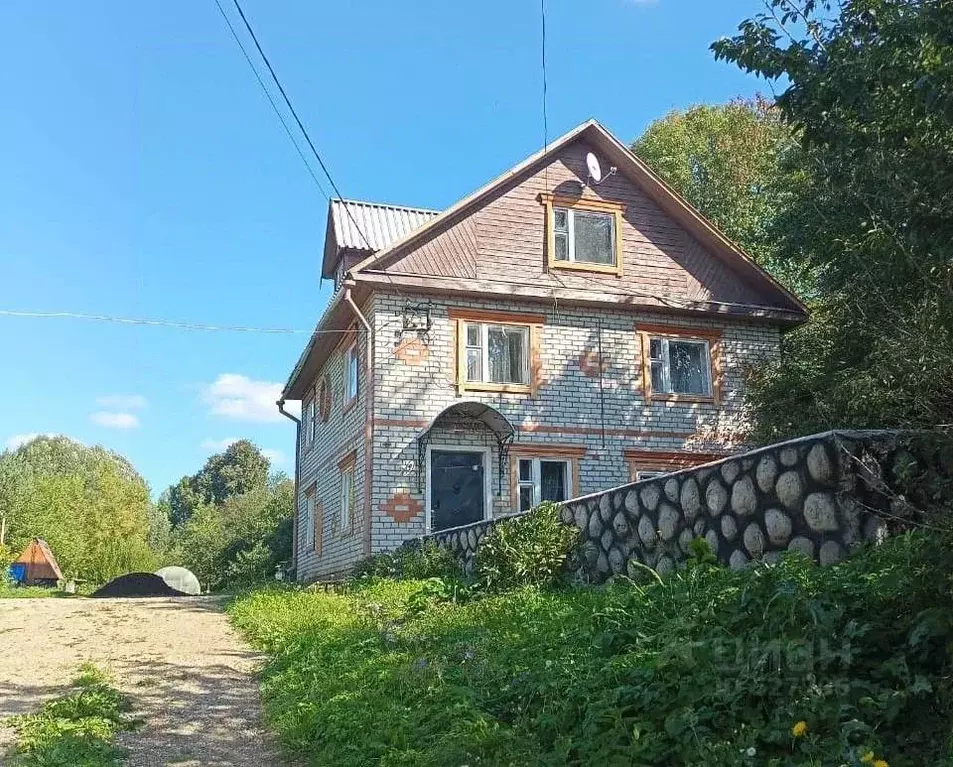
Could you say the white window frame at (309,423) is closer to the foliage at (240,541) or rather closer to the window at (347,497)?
the window at (347,497)

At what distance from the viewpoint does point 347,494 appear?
16.6m

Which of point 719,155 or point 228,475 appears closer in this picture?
point 719,155

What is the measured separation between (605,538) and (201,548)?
35.9 m

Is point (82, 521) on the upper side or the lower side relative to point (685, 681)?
Answer: upper

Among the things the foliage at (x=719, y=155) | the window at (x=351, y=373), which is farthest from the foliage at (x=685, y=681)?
the foliage at (x=719, y=155)

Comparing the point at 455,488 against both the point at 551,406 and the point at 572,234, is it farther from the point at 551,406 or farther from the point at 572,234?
the point at 572,234

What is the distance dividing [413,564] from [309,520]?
9.82 metres

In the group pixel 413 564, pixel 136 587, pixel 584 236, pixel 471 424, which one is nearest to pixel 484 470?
pixel 471 424

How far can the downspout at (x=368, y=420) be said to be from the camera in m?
14.3

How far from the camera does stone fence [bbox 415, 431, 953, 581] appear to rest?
4.90 meters

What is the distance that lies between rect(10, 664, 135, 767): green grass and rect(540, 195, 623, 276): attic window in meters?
12.0

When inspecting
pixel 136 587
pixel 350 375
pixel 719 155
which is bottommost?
pixel 136 587

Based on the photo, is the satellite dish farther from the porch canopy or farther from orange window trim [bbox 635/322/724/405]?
the porch canopy

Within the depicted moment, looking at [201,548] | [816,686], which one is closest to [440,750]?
[816,686]
